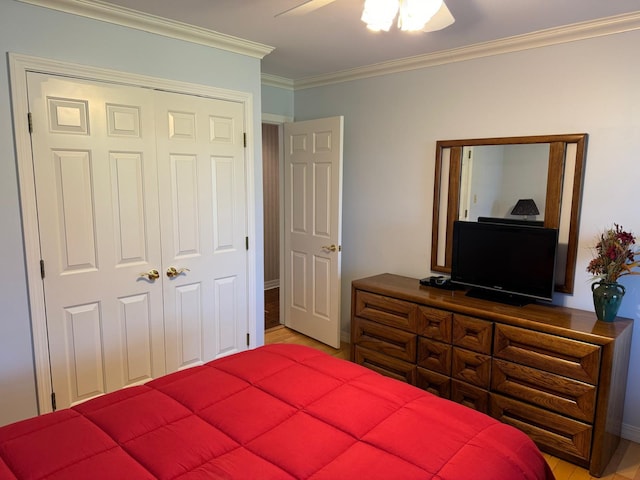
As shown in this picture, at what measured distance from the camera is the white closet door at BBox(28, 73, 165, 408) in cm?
231

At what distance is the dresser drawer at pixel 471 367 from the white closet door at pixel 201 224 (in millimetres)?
1581

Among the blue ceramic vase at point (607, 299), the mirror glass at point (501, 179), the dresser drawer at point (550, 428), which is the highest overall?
the mirror glass at point (501, 179)

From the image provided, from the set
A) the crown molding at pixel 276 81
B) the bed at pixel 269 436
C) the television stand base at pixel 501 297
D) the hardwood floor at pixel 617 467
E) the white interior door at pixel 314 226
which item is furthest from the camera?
the crown molding at pixel 276 81

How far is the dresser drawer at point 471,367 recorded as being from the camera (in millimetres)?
2574

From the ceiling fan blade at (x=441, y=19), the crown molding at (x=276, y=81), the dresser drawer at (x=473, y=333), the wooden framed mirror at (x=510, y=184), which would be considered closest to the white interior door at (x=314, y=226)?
the crown molding at (x=276, y=81)

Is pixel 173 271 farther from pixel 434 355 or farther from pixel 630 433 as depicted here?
pixel 630 433

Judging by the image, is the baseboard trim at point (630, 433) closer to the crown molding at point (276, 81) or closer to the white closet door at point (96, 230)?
the white closet door at point (96, 230)

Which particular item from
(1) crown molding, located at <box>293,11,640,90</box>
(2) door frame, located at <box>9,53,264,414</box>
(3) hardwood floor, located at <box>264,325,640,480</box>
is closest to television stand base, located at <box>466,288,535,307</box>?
(3) hardwood floor, located at <box>264,325,640,480</box>

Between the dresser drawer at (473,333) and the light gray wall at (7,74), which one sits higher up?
the light gray wall at (7,74)

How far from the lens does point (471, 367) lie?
2648 mm

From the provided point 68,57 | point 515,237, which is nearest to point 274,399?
point 515,237

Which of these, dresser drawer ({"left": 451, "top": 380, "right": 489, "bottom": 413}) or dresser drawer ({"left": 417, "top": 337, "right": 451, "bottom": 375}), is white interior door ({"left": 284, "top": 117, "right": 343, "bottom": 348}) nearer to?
dresser drawer ({"left": 417, "top": 337, "right": 451, "bottom": 375})

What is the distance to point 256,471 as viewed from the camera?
1.28 meters

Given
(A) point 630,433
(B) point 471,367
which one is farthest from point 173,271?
(A) point 630,433
